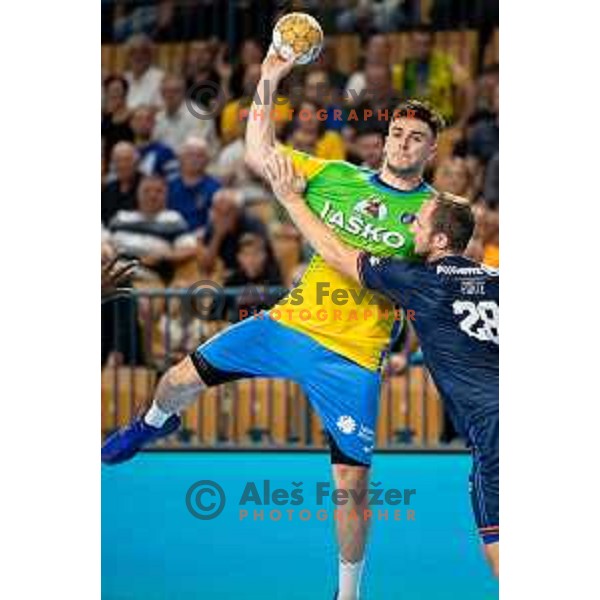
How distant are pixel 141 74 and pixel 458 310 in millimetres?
1412

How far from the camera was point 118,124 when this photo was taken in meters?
7.02

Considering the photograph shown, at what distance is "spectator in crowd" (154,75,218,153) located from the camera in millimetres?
6949

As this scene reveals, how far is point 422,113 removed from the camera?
669cm

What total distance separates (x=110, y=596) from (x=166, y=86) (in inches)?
70.6

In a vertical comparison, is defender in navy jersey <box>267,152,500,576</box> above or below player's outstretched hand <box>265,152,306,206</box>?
below

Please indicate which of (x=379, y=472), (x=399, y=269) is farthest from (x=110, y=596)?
(x=399, y=269)

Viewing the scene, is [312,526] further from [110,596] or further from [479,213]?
[479,213]

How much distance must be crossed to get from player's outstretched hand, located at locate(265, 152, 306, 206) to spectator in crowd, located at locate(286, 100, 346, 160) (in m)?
0.06

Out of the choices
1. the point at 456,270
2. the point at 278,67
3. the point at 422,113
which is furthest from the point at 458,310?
the point at 278,67

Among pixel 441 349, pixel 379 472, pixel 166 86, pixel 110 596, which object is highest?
pixel 166 86

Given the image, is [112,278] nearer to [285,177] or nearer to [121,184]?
[121,184]

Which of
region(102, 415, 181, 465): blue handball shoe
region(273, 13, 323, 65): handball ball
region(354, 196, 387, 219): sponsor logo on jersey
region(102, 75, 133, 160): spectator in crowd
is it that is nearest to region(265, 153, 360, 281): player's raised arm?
region(354, 196, 387, 219): sponsor logo on jersey

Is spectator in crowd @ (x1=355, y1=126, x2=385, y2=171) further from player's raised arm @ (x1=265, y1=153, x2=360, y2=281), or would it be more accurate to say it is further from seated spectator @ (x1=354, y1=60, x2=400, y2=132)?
player's raised arm @ (x1=265, y1=153, x2=360, y2=281)

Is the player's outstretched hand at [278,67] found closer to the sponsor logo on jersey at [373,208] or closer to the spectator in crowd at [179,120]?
the spectator in crowd at [179,120]
